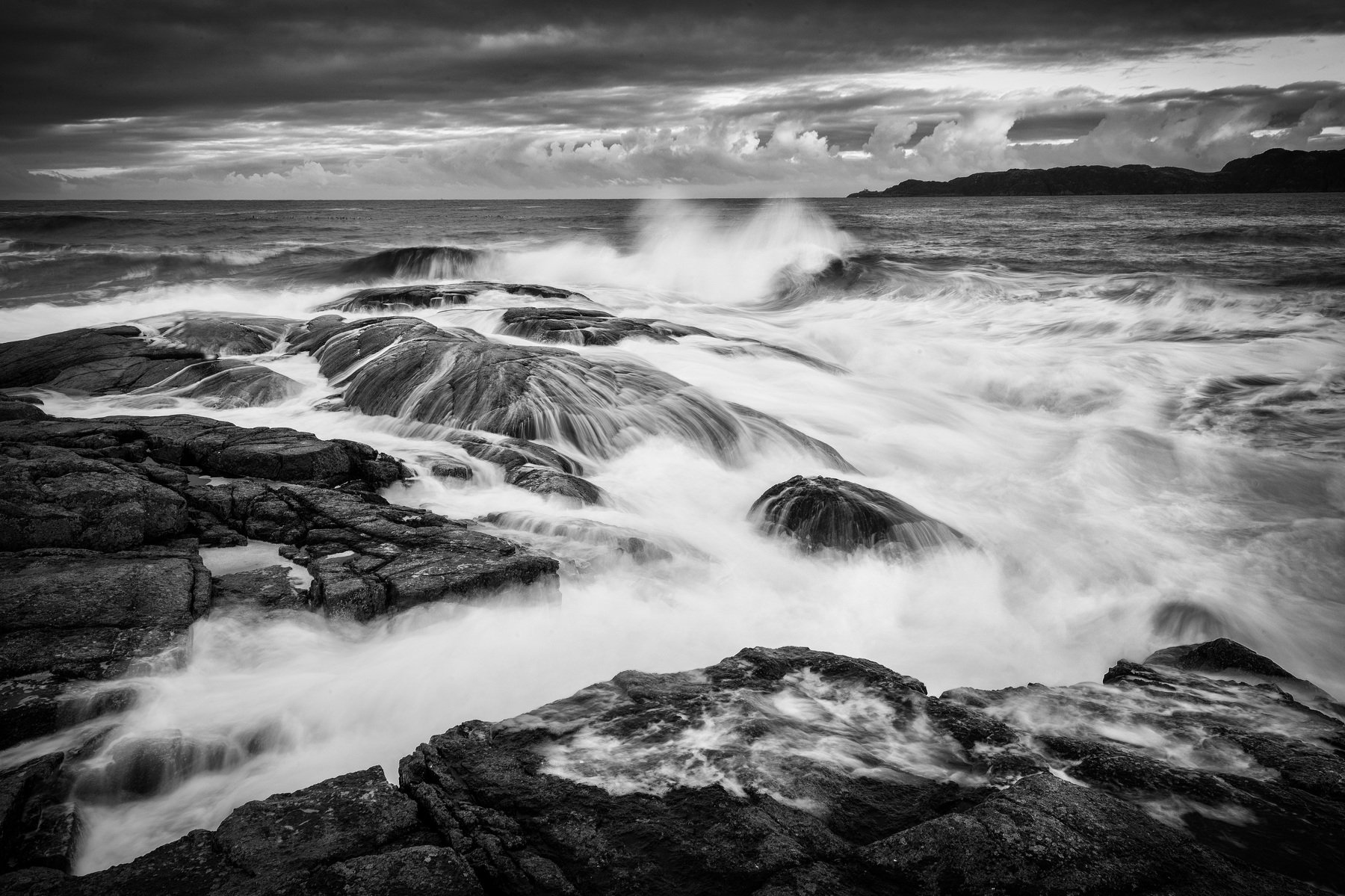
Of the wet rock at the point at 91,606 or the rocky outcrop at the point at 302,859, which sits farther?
the wet rock at the point at 91,606

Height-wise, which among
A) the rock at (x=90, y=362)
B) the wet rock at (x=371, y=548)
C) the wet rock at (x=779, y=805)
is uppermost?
the wet rock at (x=779, y=805)

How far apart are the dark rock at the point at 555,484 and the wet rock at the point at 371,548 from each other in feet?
4.04

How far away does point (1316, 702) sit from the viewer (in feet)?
14.6

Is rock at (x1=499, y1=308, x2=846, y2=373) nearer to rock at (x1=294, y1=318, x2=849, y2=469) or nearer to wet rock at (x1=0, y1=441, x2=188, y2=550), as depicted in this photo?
rock at (x1=294, y1=318, x2=849, y2=469)

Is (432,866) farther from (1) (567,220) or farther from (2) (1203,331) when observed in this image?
(1) (567,220)

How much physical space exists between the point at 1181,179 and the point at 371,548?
181978 mm

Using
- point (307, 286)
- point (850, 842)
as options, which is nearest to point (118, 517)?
point (850, 842)

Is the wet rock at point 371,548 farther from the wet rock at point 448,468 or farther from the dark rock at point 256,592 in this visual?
→ the wet rock at point 448,468

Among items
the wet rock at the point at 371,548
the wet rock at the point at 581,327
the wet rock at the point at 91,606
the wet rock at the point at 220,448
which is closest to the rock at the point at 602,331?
the wet rock at the point at 581,327

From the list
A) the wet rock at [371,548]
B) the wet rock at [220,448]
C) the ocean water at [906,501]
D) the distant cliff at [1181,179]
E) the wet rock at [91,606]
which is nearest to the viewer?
the wet rock at [91,606]

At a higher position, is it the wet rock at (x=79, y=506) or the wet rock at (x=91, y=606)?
the wet rock at (x=79, y=506)

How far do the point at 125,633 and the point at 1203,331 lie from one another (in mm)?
20519

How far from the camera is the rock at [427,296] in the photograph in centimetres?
1792

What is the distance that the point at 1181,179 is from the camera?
482 ft
